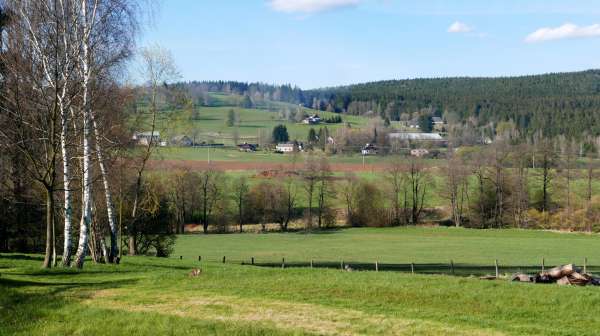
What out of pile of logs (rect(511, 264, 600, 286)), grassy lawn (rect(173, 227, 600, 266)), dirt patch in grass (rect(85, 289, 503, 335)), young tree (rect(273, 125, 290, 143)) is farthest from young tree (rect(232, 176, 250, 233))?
dirt patch in grass (rect(85, 289, 503, 335))

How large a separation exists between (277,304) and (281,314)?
1227mm

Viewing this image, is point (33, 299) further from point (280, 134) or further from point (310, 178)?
point (280, 134)

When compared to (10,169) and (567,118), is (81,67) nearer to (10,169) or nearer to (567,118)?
(10,169)

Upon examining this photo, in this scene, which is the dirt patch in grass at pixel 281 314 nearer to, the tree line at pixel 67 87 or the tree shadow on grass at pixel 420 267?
the tree line at pixel 67 87

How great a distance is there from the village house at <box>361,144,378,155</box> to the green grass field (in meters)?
122

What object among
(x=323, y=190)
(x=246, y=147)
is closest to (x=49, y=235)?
(x=323, y=190)

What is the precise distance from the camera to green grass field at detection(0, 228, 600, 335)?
1405cm

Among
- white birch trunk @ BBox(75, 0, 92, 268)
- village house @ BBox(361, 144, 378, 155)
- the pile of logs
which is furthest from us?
village house @ BBox(361, 144, 378, 155)

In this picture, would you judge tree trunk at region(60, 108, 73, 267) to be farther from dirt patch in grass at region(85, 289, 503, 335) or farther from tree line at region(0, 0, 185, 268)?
dirt patch in grass at region(85, 289, 503, 335)

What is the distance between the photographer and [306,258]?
54375mm

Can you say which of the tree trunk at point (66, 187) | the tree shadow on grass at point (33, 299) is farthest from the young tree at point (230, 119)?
the tree shadow on grass at point (33, 299)

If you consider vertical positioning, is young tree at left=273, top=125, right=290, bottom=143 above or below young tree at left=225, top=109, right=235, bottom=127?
below

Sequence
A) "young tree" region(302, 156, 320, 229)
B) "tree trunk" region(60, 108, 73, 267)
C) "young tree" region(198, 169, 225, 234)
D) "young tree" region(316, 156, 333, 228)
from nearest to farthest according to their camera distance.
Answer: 1. "tree trunk" region(60, 108, 73, 267)
2. "young tree" region(198, 169, 225, 234)
3. "young tree" region(316, 156, 333, 228)
4. "young tree" region(302, 156, 320, 229)

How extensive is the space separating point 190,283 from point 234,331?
640 centimetres
